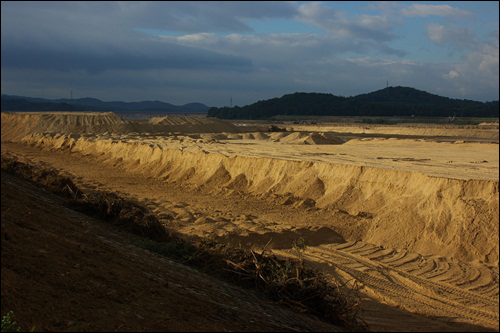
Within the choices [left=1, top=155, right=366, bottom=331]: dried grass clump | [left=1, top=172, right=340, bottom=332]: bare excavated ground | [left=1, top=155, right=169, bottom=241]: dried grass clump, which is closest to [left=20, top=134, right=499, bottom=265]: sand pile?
[left=1, top=155, right=366, bottom=331]: dried grass clump

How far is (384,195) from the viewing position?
40.9 feet

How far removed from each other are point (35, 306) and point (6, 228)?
60.5 inches

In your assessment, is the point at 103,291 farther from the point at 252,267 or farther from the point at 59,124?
the point at 59,124

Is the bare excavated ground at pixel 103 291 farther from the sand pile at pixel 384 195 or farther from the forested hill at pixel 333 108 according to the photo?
the forested hill at pixel 333 108

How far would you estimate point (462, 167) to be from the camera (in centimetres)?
1445

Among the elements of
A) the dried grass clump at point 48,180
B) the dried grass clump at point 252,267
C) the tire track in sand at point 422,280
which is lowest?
the tire track in sand at point 422,280

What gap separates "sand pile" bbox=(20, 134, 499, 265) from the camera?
9.66 m

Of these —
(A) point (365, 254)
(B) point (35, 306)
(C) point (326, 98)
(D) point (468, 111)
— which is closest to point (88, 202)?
(A) point (365, 254)

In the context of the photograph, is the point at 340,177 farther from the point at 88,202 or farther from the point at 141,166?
the point at 141,166

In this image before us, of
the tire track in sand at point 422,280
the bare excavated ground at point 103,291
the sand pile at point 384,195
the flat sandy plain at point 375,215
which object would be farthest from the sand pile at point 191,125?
the bare excavated ground at point 103,291

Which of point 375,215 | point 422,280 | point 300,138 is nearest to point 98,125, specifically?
point 300,138

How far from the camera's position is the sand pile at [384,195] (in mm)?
9656

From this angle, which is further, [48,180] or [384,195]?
[48,180]

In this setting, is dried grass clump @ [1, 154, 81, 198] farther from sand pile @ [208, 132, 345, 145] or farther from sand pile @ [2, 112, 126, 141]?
sand pile @ [2, 112, 126, 141]
